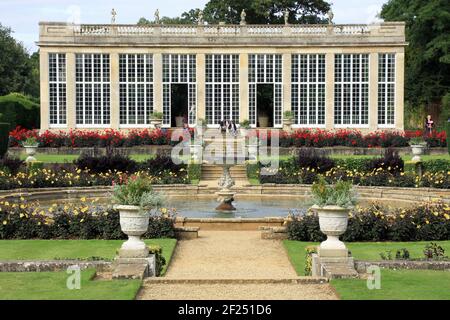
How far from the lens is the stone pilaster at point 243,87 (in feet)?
159

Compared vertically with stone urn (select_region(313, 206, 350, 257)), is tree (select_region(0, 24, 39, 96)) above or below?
above

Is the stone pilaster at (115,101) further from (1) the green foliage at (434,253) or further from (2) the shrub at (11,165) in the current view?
(1) the green foliage at (434,253)

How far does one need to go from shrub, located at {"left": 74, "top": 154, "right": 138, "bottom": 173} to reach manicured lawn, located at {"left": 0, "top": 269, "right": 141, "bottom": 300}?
1695cm

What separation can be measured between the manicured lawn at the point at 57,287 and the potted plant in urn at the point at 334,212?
339 centimetres

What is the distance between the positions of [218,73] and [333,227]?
3552 cm

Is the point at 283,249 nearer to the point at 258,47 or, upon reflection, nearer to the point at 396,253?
the point at 396,253

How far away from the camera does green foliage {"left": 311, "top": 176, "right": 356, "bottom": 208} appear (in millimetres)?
13844

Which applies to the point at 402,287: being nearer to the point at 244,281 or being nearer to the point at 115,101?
the point at 244,281

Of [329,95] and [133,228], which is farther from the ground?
[329,95]

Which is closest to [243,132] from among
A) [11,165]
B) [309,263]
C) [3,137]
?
[3,137]

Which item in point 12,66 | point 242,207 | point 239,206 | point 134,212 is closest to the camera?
point 134,212

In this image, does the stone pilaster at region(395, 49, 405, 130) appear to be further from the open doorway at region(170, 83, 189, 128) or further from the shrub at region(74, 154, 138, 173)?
the shrub at region(74, 154, 138, 173)

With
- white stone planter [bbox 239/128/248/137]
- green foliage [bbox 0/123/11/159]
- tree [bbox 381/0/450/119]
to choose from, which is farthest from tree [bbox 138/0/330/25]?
green foliage [bbox 0/123/11/159]

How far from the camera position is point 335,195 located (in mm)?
13992
